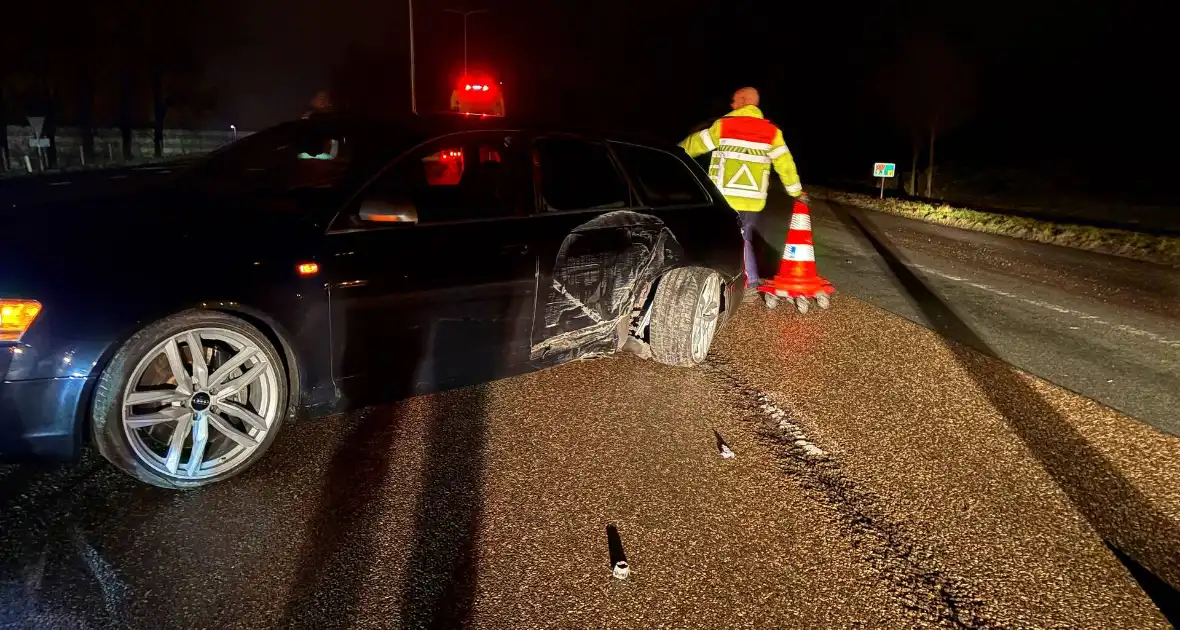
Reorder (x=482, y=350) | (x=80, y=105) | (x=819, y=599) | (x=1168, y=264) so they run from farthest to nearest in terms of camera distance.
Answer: (x=80, y=105) → (x=1168, y=264) → (x=482, y=350) → (x=819, y=599)

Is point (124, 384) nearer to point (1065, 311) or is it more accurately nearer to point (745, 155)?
point (745, 155)

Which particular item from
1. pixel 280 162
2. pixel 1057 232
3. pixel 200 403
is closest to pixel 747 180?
pixel 280 162

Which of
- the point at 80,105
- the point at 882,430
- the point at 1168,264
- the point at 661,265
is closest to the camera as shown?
the point at 882,430

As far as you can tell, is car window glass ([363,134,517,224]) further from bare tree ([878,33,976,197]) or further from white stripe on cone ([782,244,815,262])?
bare tree ([878,33,976,197])

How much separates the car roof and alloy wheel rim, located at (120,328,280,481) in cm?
138

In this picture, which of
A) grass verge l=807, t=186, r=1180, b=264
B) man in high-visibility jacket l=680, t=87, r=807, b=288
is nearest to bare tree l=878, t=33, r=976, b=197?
grass verge l=807, t=186, r=1180, b=264

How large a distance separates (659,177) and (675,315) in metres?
0.91

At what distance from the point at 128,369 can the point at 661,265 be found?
3.05 metres

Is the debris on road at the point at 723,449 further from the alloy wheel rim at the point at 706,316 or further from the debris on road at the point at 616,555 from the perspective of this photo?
the alloy wheel rim at the point at 706,316

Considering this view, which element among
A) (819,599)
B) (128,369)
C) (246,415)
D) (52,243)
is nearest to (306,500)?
(246,415)

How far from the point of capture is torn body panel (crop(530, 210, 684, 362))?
4.52 m

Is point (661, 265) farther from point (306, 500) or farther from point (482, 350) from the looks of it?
point (306, 500)

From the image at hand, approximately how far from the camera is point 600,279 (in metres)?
4.78

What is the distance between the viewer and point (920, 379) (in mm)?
5406
